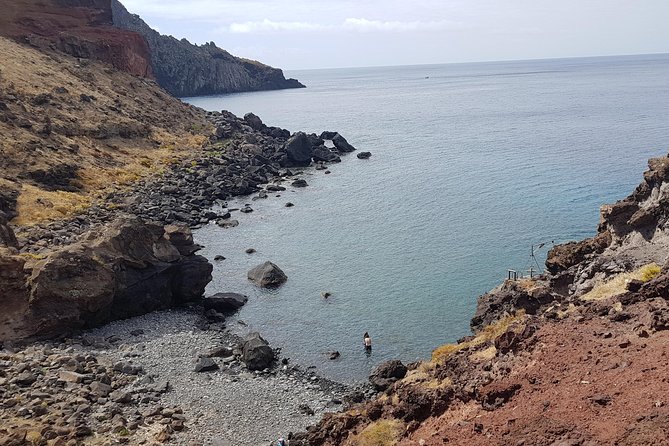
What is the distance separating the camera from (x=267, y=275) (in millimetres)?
56125

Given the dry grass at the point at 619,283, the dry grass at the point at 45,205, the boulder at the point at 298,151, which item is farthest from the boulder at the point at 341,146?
the dry grass at the point at 619,283

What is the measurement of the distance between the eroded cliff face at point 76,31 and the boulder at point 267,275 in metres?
82.4

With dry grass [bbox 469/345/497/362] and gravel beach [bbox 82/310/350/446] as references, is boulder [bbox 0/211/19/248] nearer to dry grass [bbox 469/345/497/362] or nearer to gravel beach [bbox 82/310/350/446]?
gravel beach [bbox 82/310/350/446]

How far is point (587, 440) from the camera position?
58.6ft

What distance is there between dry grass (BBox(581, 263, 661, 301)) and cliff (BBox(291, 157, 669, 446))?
110mm

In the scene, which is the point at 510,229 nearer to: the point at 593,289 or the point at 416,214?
the point at 416,214

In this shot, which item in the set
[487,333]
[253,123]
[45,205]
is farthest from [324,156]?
[487,333]

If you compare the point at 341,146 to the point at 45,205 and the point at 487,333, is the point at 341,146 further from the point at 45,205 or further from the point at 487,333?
the point at 487,333

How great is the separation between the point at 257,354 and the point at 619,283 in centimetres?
2310

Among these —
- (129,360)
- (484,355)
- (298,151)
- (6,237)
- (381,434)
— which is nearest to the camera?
(381,434)

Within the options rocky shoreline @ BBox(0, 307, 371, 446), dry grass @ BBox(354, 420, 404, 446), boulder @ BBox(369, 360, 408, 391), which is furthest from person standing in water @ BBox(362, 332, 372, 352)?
dry grass @ BBox(354, 420, 404, 446)

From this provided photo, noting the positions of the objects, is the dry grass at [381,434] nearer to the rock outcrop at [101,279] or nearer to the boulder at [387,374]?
the boulder at [387,374]

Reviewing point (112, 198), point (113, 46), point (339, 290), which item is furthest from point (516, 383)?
point (113, 46)

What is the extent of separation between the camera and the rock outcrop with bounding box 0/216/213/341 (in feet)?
135
